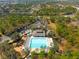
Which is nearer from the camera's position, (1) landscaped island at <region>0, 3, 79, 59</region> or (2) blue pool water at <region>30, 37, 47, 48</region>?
(1) landscaped island at <region>0, 3, 79, 59</region>

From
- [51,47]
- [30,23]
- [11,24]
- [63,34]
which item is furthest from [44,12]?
[51,47]

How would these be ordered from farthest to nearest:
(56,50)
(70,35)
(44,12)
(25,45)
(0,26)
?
1. (44,12)
2. (0,26)
3. (70,35)
4. (25,45)
5. (56,50)

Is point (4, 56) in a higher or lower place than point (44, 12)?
higher

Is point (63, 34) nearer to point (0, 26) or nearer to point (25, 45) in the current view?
point (25, 45)

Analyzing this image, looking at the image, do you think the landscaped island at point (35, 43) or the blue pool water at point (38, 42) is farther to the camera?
the blue pool water at point (38, 42)

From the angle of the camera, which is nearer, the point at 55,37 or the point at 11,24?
the point at 55,37

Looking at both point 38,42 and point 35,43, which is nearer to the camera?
point 35,43

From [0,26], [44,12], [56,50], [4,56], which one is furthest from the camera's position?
[44,12]
